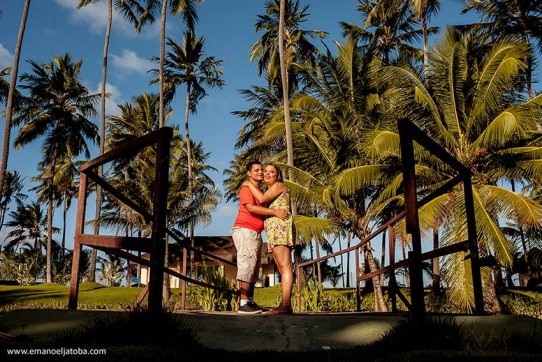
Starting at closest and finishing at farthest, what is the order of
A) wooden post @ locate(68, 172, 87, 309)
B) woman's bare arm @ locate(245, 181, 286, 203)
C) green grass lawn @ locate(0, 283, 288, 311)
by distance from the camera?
wooden post @ locate(68, 172, 87, 309) < woman's bare arm @ locate(245, 181, 286, 203) < green grass lawn @ locate(0, 283, 288, 311)

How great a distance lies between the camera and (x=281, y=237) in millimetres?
5133

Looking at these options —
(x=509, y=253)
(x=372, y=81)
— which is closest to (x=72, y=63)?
(x=372, y=81)

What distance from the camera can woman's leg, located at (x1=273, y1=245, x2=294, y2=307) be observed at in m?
5.05

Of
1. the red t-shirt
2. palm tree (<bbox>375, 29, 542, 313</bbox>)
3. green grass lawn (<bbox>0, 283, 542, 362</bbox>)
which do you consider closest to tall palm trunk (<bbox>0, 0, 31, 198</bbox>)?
palm tree (<bbox>375, 29, 542, 313</bbox>)

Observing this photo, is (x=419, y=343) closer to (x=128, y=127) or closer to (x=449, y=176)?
(x=449, y=176)

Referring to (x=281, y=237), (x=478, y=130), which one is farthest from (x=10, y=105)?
(x=281, y=237)

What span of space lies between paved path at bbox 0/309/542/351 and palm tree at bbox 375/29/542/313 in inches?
347

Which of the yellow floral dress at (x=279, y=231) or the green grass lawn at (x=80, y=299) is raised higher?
the yellow floral dress at (x=279, y=231)

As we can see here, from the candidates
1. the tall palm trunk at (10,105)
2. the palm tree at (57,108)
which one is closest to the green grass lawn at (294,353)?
the tall palm trunk at (10,105)

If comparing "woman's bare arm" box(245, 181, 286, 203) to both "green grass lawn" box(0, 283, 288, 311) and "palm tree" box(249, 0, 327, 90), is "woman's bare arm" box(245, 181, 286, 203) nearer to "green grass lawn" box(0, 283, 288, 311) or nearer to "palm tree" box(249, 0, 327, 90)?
"green grass lawn" box(0, 283, 288, 311)

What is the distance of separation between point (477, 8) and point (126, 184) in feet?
66.3

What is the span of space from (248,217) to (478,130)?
11429mm

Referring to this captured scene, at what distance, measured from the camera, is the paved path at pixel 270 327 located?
3.41m

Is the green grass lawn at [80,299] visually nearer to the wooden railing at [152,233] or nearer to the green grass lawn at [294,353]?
the wooden railing at [152,233]
